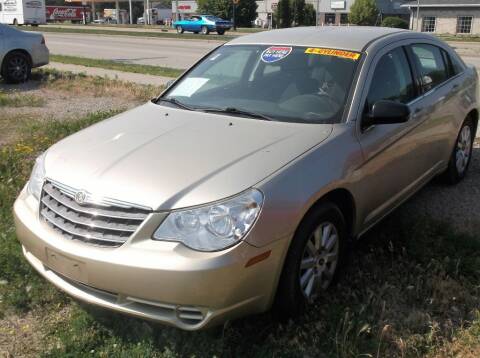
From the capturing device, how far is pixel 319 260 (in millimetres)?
3357

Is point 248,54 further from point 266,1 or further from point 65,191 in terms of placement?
point 266,1

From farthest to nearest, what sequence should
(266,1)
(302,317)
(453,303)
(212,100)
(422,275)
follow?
(266,1)
(212,100)
(422,275)
(453,303)
(302,317)

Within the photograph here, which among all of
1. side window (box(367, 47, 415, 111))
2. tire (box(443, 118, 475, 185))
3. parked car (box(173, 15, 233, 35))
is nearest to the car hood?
side window (box(367, 47, 415, 111))

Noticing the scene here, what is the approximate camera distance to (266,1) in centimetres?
7738

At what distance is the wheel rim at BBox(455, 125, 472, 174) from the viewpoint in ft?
18.3

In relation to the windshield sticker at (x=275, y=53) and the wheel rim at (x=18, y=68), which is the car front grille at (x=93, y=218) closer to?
the windshield sticker at (x=275, y=53)

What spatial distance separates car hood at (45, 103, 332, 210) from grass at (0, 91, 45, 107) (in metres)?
6.86

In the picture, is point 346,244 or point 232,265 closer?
point 232,265

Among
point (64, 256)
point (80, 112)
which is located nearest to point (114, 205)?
point (64, 256)

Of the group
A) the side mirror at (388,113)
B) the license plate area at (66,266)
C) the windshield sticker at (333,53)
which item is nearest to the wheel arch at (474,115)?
the windshield sticker at (333,53)

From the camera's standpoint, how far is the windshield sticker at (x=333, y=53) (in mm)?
4051

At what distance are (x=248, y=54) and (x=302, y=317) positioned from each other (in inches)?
87.3

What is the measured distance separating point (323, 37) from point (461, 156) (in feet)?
7.29

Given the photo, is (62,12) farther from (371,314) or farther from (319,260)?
(371,314)
